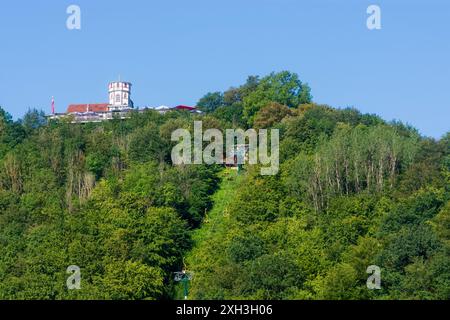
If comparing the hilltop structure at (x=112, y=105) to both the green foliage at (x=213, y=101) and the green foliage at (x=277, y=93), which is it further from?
the green foliage at (x=277, y=93)

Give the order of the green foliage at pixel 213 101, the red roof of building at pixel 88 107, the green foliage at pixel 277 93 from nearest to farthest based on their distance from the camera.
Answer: the green foliage at pixel 277 93 → the green foliage at pixel 213 101 → the red roof of building at pixel 88 107

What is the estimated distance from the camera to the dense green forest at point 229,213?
61.4 metres

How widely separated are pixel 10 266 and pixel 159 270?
768 centimetres

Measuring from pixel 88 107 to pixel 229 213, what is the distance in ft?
183

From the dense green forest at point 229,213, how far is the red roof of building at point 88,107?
1251 inches

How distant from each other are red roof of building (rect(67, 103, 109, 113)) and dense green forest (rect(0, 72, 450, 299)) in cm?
3178

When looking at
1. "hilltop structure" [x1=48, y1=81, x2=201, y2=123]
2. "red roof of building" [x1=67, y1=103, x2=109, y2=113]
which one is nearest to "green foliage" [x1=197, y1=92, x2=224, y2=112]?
"hilltop structure" [x1=48, y1=81, x2=201, y2=123]

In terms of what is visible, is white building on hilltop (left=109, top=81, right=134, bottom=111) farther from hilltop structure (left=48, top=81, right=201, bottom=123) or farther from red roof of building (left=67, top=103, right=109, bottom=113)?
red roof of building (left=67, top=103, right=109, bottom=113)

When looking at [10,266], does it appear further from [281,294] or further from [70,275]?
[281,294]

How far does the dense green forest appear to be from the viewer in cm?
6138

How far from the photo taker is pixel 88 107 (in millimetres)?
129500

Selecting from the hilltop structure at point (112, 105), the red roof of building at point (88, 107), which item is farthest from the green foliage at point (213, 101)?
the red roof of building at point (88, 107)
